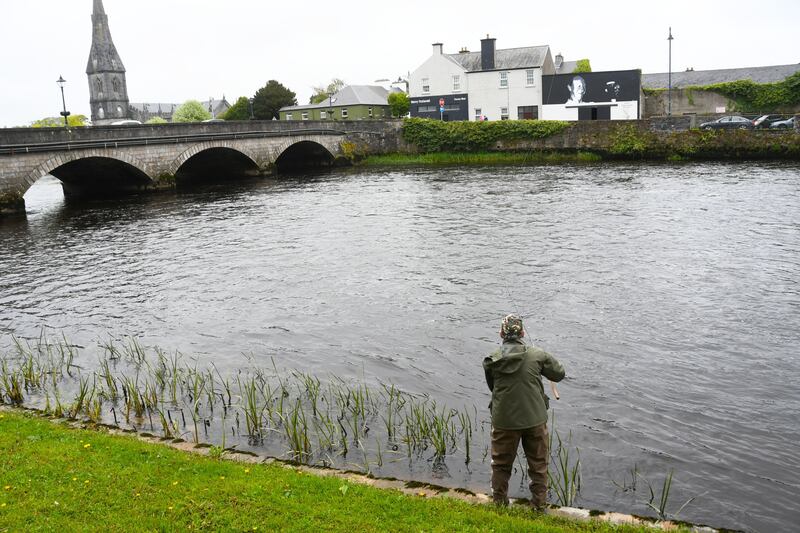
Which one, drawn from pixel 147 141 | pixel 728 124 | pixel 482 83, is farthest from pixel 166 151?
pixel 728 124

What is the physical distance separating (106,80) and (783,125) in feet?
417

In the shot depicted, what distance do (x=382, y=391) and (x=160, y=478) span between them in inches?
218

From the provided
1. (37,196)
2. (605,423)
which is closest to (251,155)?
(37,196)

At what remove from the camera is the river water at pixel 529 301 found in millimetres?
11578

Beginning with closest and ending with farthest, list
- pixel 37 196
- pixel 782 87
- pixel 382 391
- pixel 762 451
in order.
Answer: pixel 762 451, pixel 382 391, pixel 37 196, pixel 782 87

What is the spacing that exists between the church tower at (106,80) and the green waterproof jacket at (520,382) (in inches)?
5654

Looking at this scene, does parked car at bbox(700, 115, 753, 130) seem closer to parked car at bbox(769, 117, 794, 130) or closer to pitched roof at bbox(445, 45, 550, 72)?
parked car at bbox(769, 117, 794, 130)

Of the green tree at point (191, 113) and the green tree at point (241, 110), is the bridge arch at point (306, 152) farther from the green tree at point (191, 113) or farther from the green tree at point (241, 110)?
the green tree at point (191, 113)

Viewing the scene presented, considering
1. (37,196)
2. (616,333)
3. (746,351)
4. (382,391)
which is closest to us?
(382,391)

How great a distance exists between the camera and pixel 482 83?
78.0 meters

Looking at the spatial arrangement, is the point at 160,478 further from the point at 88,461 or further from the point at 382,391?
the point at 382,391

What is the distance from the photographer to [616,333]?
54.1ft

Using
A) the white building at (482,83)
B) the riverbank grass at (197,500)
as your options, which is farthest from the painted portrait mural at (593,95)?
the riverbank grass at (197,500)

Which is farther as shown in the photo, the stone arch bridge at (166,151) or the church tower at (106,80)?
the church tower at (106,80)
